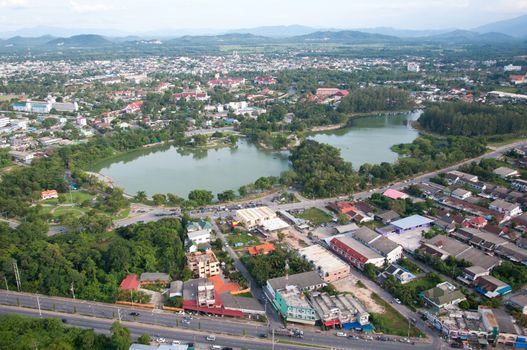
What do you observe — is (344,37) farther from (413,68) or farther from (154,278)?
(154,278)

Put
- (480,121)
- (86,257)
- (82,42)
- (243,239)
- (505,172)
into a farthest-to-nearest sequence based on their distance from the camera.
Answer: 1. (82,42)
2. (480,121)
3. (505,172)
4. (243,239)
5. (86,257)

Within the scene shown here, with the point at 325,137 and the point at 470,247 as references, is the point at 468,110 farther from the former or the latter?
the point at 470,247

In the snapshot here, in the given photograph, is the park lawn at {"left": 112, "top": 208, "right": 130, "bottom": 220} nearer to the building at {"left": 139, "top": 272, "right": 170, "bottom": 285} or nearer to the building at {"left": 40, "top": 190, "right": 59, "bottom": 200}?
the building at {"left": 40, "top": 190, "right": 59, "bottom": 200}

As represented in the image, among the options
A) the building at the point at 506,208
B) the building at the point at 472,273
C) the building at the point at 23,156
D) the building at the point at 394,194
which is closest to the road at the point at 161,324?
the building at the point at 472,273

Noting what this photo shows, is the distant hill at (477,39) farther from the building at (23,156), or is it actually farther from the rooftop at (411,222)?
the building at (23,156)

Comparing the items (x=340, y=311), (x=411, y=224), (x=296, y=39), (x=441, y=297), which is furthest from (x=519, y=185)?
(x=296, y=39)

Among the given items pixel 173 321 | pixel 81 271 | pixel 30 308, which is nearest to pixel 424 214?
pixel 173 321

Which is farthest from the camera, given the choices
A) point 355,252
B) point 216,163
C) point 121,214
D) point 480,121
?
point 480,121

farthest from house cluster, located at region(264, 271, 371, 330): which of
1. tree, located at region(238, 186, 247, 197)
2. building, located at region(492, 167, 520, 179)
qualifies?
building, located at region(492, 167, 520, 179)
